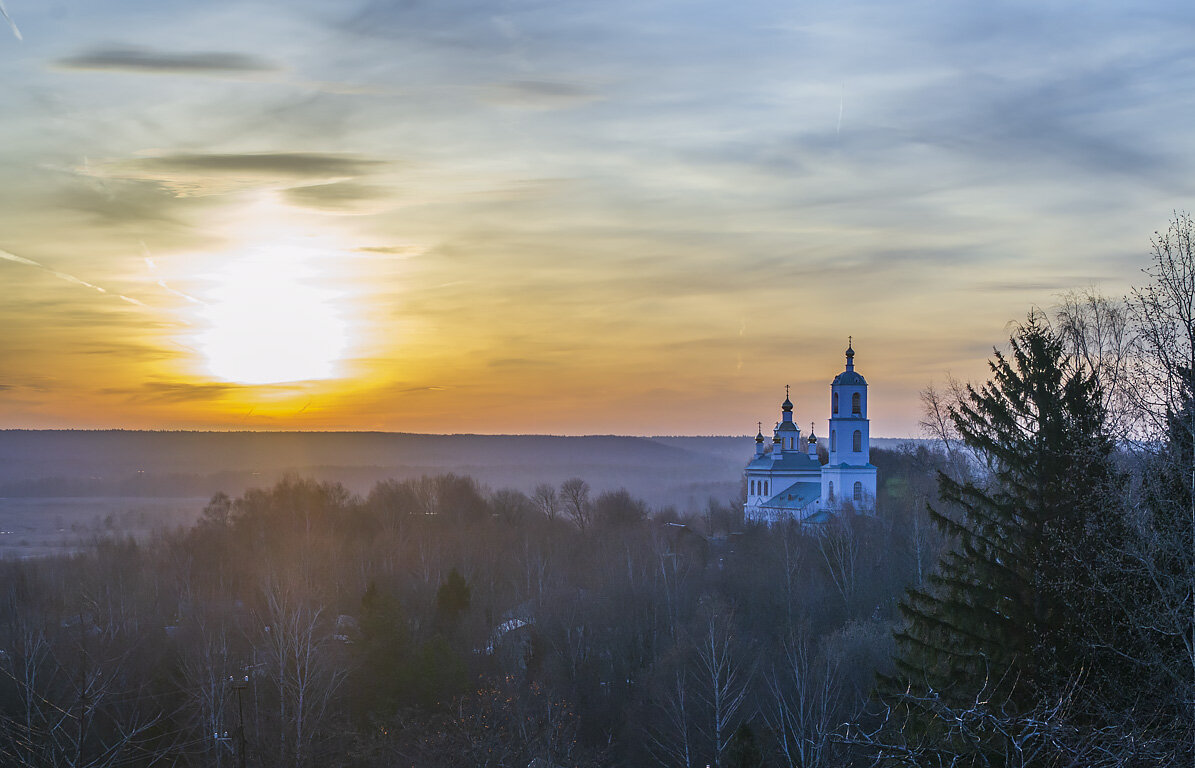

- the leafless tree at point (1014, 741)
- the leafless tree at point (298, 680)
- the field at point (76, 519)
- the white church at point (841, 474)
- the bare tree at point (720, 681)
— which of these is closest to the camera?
the leafless tree at point (1014, 741)

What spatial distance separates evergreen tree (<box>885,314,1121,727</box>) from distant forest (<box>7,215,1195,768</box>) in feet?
0.14

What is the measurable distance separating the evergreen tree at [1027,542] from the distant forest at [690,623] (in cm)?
4

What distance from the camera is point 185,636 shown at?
134 ft

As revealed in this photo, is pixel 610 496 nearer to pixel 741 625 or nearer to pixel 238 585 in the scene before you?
pixel 238 585

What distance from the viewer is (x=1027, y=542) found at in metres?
15.7

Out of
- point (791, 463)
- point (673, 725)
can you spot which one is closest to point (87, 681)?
point (673, 725)

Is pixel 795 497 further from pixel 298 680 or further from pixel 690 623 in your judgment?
pixel 298 680

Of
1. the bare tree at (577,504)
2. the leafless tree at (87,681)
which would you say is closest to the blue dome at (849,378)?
the bare tree at (577,504)

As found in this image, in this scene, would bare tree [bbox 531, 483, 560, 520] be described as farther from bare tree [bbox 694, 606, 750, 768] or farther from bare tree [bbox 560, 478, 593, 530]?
bare tree [bbox 694, 606, 750, 768]

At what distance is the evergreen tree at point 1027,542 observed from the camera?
14758 millimetres

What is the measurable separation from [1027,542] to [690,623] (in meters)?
Answer: 27.6

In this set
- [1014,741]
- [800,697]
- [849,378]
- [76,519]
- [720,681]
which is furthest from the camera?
[76,519]

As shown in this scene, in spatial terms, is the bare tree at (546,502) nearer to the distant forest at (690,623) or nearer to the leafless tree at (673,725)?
the distant forest at (690,623)

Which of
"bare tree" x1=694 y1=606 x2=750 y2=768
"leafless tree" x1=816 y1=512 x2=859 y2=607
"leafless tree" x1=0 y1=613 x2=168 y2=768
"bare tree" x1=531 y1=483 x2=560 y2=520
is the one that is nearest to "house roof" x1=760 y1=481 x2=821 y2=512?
"leafless tree" x1=816 y1=512 x2=859 y2=607
